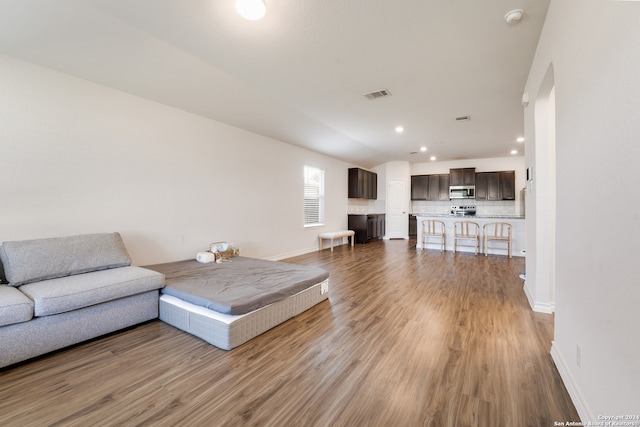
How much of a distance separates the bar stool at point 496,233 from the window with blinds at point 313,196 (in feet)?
13.5

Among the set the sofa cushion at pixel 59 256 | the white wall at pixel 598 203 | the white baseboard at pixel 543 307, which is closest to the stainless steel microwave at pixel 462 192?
the white baseboard at pixel 543 307

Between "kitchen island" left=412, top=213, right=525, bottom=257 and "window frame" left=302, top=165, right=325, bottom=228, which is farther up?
"window frame" left=302, top=165, right=325, bottom=228

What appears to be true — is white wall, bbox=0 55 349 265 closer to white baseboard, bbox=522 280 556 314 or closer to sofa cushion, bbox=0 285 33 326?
sofa cushion, bbox=0 285 33 326

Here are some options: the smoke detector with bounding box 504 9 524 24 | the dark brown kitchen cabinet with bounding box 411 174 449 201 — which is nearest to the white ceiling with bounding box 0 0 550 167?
the smoke detector with bounding box 504 9 524 24

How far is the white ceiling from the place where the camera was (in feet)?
6.98

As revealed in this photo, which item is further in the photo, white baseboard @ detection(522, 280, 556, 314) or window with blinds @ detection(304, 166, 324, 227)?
window with blinds @ detection(304, 166, 324, 227)

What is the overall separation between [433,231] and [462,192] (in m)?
2.55

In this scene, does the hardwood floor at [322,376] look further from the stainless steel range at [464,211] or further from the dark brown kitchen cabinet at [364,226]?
the stainless steel range at [464,211]

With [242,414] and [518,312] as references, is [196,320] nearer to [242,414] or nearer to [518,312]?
[242,414]

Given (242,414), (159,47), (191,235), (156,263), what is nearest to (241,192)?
(191,235)

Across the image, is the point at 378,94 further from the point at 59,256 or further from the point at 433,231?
the point at 433,231

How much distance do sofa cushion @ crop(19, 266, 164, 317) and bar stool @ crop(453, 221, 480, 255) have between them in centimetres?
669

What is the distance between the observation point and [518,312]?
2857 millimetres

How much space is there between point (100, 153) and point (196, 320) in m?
2.39
